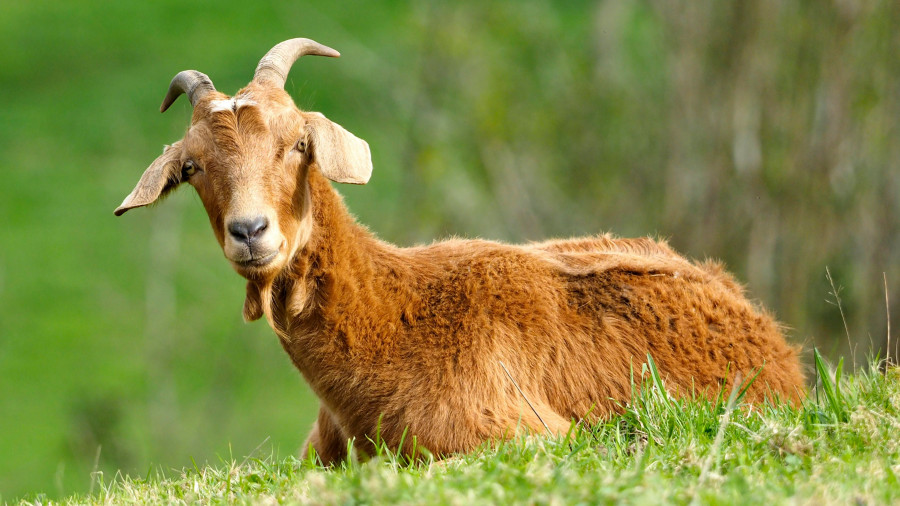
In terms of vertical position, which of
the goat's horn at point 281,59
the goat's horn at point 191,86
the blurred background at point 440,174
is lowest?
the blurred background at point 440,174

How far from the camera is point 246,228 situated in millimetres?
5957

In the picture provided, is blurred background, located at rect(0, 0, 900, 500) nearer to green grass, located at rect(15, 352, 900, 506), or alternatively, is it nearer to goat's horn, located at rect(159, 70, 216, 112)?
goat's horn, located at rect(159, 70, 216, 112)

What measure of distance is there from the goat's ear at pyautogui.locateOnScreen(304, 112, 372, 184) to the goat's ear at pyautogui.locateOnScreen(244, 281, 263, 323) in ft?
2.74

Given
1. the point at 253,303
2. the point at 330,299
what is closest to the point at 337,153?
the point at 330,299

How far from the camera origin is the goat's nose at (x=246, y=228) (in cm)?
596

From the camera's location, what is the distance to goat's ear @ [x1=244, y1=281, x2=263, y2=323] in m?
6.60

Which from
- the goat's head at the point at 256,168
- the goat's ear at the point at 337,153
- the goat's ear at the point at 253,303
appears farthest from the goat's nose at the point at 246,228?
the goat's ear at the point at 253,303

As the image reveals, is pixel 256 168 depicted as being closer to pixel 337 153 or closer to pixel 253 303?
pixel 337 153

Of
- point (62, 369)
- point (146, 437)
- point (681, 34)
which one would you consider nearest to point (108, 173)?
point (62, 369)

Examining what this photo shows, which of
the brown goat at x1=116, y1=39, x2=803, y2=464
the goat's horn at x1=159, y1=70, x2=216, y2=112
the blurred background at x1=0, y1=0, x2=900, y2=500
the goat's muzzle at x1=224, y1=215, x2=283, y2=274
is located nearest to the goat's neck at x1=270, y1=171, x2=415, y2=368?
the brown goat at x1=116, y1=39, x2=803, y2=464

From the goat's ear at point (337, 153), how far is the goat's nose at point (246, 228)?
0.50 meters

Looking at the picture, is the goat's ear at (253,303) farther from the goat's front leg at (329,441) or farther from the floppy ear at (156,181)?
the goat's front leg at (329,441)

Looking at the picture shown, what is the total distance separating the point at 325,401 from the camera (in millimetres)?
6816

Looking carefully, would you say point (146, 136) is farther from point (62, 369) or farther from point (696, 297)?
point (696, 297)
